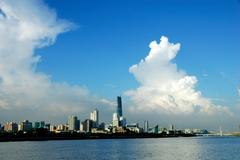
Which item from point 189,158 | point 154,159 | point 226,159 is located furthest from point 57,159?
point 226,159

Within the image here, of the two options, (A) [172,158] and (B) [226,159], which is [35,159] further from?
(B) [226,159]

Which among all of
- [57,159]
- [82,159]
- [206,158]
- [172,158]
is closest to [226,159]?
[206,158]

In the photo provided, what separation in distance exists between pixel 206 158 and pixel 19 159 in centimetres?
4547

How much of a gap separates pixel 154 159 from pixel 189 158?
975cm

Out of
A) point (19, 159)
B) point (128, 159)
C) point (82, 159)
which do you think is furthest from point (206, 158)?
point (19, 159)

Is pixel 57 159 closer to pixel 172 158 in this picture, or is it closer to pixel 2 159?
pixel 2 159

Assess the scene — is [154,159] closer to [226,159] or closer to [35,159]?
[226,159]

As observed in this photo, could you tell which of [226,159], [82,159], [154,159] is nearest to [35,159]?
[82,159]

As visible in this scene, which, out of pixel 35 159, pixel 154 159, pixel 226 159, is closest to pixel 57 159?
pixel 35 159

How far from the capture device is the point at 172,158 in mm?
89438

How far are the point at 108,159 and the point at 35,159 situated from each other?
57.3 ft

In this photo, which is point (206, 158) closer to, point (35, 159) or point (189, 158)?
point (189, 158)

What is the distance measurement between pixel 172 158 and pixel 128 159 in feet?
35.5

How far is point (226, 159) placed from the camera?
8850cm
